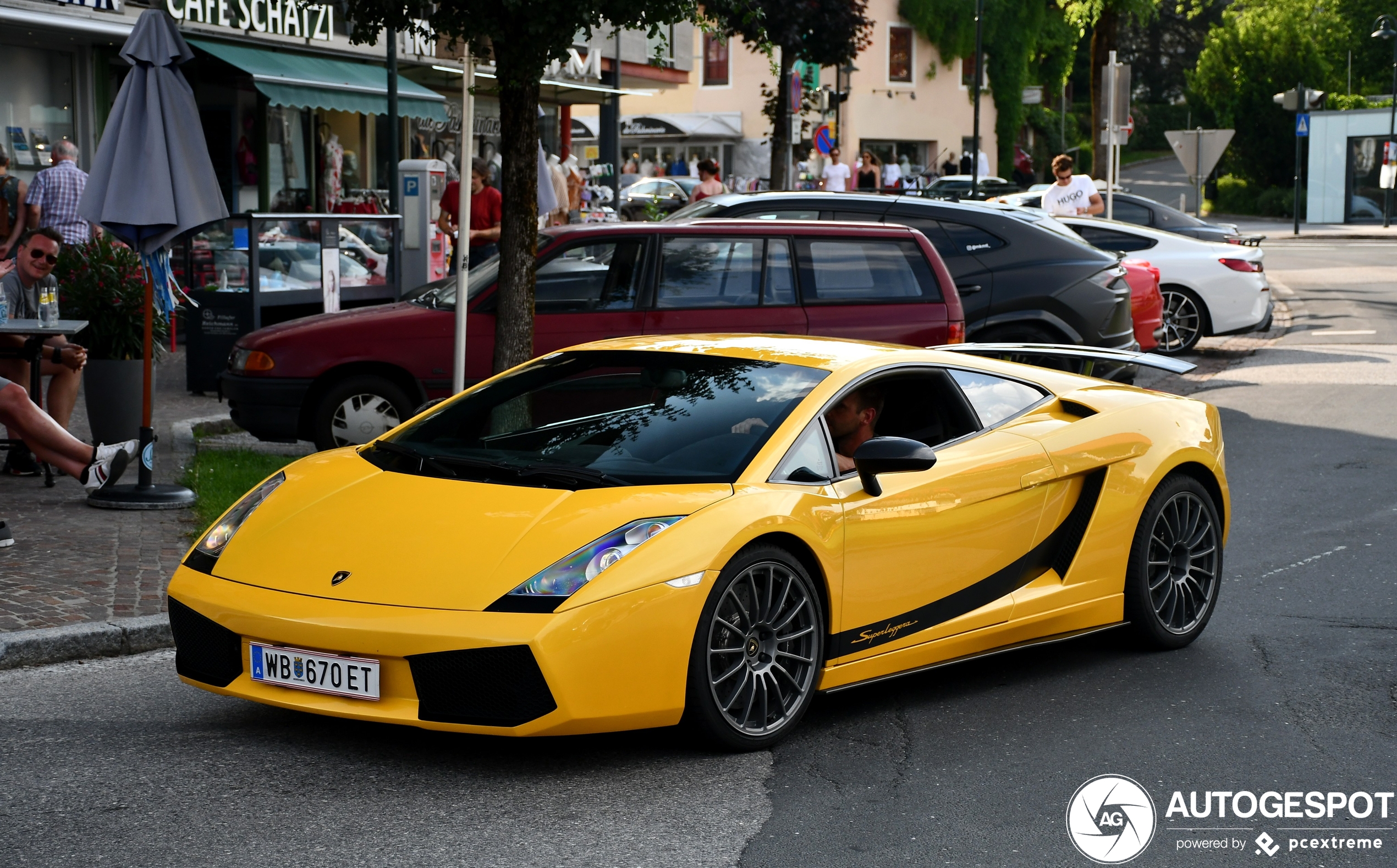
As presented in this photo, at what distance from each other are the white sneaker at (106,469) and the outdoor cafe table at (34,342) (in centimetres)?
76

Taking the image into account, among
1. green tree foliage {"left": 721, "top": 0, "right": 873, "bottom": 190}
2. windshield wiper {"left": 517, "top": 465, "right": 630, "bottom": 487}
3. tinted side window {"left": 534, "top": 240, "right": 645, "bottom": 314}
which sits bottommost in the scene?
windshield wiper {"left": 517, "top": 465, "right": 630, "bottom": 487}

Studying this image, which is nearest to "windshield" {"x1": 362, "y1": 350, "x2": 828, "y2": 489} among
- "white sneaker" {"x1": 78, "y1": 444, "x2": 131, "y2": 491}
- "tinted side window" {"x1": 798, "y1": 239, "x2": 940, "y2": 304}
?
"white sneaker" {"x1": 78, "y1": 444, "x2": 131, "y2": 491}

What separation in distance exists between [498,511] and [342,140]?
21125 mm

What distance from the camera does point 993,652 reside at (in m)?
5.64

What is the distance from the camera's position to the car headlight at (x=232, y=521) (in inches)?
201

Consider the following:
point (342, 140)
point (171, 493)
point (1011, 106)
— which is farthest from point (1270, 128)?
point (171, 493)

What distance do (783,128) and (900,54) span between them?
36.8 meters

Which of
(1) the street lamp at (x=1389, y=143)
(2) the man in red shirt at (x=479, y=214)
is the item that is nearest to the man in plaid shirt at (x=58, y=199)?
(2) the man in red shirt at (x=479, y=214)

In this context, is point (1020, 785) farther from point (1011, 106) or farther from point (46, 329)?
point (1011, 106)

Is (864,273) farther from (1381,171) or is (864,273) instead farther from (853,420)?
(1381,171)

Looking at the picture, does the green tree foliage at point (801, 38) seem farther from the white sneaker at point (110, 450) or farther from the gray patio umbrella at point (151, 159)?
the white sneaker at point (110, 450)

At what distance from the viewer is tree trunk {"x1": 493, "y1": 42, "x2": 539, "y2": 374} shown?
941cm

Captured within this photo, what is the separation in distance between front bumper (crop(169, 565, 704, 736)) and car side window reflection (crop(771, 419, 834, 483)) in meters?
0.56

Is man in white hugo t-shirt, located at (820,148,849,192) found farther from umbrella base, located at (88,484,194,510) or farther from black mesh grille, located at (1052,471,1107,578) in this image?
black mesh grille, located at (1052,471,1107,578)
